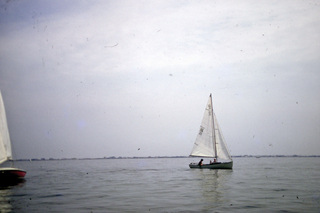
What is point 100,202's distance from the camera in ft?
84.7

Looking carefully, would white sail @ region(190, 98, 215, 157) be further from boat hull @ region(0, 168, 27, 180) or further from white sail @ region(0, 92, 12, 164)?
white sail @ region(0, 92, 12, 164)

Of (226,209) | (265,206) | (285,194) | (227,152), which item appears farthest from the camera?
(227,152)

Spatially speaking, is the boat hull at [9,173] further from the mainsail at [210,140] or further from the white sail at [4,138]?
the mainsail at [210,140]

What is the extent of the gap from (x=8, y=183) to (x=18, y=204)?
20373 millimetres

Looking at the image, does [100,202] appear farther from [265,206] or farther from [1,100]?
[1,100]

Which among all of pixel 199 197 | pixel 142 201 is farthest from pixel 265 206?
pixel 142 201

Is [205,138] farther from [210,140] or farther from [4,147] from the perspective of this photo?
[4,147]

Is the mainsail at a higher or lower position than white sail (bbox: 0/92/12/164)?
lower

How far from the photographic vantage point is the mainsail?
64.3 metres

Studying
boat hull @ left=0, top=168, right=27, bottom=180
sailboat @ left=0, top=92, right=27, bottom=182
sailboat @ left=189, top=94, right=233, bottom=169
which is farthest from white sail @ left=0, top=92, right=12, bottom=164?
sailboat @ left=189, top=94, right=233, bottom=169

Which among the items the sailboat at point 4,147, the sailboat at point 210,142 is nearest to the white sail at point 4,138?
the sailboat at point 4,147

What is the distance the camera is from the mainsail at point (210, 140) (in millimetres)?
64312

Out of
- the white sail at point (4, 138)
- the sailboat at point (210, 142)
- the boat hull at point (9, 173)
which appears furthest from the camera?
the sailboat at point (210, 142)

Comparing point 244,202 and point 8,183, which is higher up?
point 8,183
